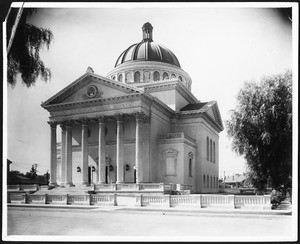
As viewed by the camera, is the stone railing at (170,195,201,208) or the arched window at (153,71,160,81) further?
the arched window at (153,71,160,81)

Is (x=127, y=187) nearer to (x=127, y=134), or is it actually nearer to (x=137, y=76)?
(x=127, y=134)

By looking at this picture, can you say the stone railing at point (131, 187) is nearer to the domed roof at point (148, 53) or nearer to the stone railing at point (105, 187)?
the stone railing at point (105, 187)

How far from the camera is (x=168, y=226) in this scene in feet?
58.5

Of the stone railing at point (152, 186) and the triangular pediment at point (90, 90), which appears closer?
the stone railing at point (152, 186)

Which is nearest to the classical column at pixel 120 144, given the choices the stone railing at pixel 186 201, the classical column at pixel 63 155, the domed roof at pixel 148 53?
the classical column at pixel 63 155

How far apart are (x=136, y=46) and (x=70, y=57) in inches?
1496

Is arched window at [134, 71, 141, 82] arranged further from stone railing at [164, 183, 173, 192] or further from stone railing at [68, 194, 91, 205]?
stone railing at [68, 194, 91, 205]

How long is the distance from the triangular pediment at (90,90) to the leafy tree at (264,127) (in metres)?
14.8

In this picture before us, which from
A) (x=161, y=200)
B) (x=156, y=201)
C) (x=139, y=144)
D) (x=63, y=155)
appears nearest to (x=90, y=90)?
(x=139, y=144)

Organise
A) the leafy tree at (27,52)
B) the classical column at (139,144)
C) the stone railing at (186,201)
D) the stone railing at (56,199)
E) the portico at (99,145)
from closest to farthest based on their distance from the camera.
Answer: the leafy tree at (27,52) < the stone railing at (186,201) < the stone railing at (56,199) < the classical column at (139,144) < the portico at (99,145)

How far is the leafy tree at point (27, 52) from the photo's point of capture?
16656 mm

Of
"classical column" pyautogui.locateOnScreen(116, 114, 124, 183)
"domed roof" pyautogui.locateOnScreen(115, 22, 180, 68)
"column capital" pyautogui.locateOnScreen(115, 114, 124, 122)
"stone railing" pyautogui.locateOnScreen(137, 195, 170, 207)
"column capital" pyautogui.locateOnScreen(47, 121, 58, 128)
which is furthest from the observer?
"domed roof" pyautogui.locateOnScreen(115, 22, 180, 68)

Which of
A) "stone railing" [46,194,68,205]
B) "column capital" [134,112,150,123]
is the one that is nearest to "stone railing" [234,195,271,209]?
"stone railing" [46,194,68,205]

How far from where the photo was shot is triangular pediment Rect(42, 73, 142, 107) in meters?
39.0
